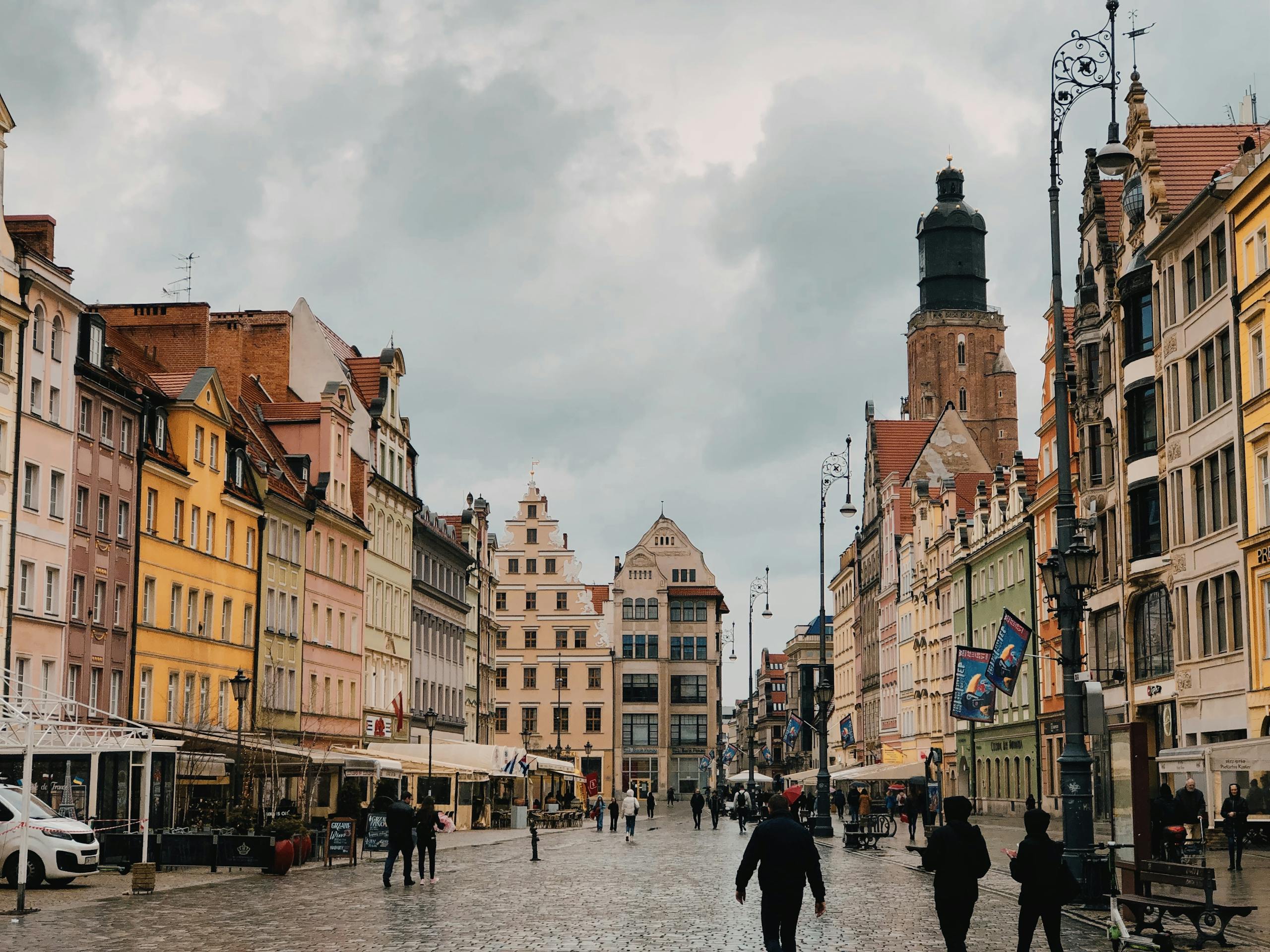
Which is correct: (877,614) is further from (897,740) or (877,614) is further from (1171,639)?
(1171,639)

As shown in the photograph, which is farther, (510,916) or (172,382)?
(172,382)

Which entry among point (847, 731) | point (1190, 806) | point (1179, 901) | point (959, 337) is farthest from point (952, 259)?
point (1179, 901)

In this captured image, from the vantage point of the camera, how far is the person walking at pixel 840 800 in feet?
270

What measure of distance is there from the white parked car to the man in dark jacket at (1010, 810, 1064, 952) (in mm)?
19163

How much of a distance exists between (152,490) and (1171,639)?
2919 cm

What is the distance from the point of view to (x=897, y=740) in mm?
106000

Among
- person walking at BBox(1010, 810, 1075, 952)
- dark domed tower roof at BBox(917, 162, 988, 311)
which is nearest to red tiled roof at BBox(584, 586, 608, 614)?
dark domed tower roof at BBox(917, 162, 988, 311)

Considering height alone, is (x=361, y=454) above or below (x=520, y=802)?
above

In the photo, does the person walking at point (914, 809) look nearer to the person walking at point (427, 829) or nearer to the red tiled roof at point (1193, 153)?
the red tiled roof at point (1193, 153)

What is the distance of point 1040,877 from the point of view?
581 inches

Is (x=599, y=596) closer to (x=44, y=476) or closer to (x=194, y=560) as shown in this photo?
(x=194, y=560)

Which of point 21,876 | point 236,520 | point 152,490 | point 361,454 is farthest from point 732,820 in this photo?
point 21,876

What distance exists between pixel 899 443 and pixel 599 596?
32.8m

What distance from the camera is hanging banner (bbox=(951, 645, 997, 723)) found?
38.0m
